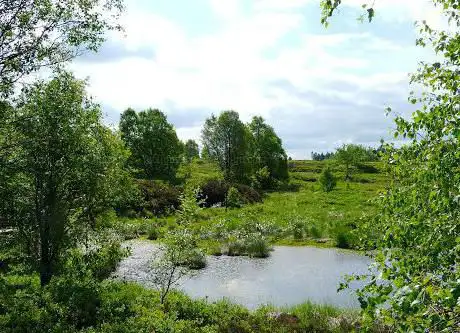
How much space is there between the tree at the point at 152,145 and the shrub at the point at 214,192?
2228 cm

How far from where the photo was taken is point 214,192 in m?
60.2

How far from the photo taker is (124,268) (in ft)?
89.8

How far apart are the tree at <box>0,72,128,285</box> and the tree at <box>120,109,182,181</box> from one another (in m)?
63.0

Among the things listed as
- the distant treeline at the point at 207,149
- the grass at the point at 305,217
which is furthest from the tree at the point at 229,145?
the grass at the point at 305,217

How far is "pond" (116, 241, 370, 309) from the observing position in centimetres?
2138

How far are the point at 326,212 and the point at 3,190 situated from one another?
38008 mm

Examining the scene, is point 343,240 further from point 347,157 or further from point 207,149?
point 347,157

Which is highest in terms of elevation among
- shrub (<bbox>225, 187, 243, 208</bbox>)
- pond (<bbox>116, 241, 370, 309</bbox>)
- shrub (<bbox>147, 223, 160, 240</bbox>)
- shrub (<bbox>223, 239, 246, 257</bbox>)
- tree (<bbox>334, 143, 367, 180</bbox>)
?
tree (<bbox>334, 143, 367, 180</bbox>)

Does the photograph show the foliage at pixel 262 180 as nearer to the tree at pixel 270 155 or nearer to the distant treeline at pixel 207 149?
the distant treeline at pixel 207 149

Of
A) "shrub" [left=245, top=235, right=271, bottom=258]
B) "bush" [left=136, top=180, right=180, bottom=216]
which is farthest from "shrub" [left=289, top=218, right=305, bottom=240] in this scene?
"bush" [left=136, top=180, right=180, bottom=216]

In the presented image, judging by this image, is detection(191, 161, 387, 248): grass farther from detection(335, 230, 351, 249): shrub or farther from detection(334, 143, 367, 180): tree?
detection(334, 143, 367, 180): tree

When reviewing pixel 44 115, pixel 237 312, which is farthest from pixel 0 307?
pixel 237 312

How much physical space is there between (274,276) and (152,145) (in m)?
61.9

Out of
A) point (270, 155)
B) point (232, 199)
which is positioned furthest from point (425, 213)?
point (270, 155)
